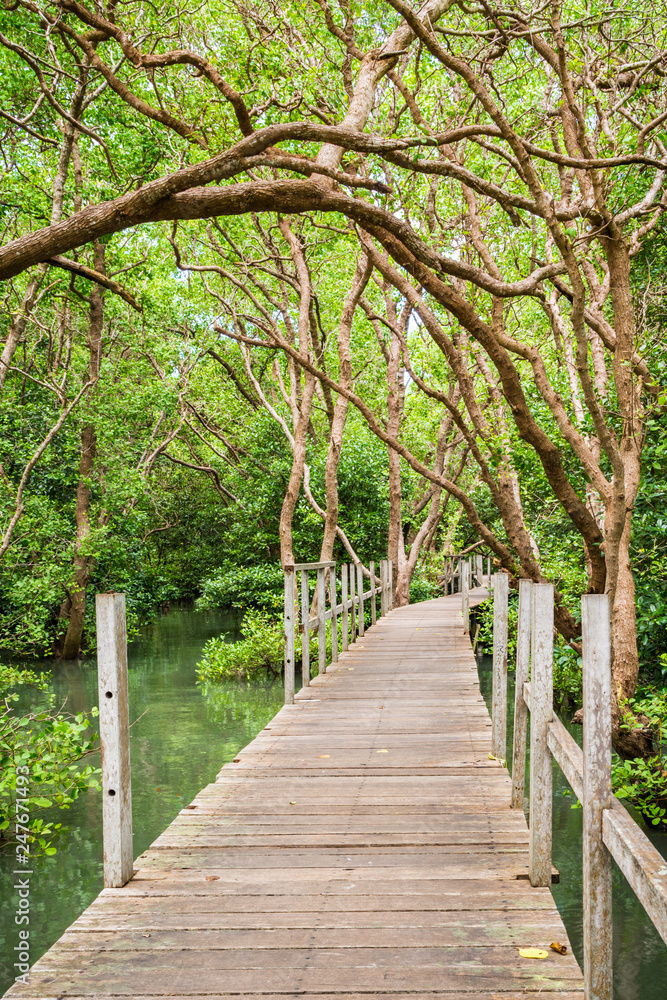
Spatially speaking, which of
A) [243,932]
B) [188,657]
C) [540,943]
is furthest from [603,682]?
[188,657]

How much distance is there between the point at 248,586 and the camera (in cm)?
1897

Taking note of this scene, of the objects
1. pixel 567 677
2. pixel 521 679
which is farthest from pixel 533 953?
pixel 567 677

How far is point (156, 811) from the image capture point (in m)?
8.80

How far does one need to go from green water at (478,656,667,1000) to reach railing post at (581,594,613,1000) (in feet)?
12.1

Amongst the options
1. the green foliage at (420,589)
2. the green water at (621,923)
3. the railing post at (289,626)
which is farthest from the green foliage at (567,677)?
the green foliage at (420,589)

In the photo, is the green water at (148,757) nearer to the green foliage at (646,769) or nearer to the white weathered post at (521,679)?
the white weathered post at (521,679)

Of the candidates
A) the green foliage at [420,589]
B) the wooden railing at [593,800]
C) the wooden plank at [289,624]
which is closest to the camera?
the wooden railing at [593,800]

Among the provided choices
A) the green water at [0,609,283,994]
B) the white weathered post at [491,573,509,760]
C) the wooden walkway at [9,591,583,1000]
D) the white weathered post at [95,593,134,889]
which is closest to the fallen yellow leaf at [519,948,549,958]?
the wooden walkway at [9,591,583,1000]

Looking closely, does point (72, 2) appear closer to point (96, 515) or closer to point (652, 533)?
point (652, 533)

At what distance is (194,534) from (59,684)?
12.0 metres

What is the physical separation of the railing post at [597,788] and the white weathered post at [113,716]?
2.05 metres

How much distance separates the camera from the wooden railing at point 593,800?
221 centimetres

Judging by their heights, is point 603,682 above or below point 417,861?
above

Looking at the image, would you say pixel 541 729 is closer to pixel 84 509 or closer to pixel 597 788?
pixel 597 788
